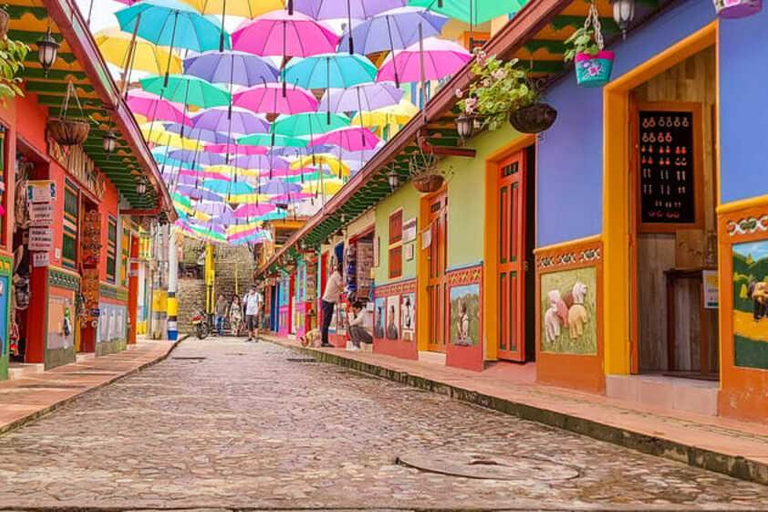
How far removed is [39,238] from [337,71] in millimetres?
5862

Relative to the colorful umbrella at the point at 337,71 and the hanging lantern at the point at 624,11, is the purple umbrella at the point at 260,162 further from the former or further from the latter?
the hanging lantern at the point at 624,11

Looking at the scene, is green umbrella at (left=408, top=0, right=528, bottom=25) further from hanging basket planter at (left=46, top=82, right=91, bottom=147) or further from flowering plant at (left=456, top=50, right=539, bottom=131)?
hanging basket planter at (left=46, top=82, right=91, bottom=147)

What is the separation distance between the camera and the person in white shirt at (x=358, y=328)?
20.9 meters

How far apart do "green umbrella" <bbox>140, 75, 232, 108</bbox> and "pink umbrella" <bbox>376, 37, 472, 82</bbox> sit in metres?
3.72

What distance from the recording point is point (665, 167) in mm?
9367

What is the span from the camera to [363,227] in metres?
22.4

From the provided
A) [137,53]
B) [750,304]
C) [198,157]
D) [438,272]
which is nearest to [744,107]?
[750,304]

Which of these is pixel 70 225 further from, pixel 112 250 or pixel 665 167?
pixel 665 167

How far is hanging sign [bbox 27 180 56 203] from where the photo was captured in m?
11.6

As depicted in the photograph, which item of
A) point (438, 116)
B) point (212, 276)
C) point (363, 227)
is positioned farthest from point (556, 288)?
point (212, 276)

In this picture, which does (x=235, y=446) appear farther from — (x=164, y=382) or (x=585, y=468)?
(x=164, y=382)

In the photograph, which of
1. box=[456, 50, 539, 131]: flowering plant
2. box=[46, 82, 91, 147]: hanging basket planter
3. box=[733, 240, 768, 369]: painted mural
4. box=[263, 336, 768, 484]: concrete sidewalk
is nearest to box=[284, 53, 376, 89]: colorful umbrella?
box=[46, 82, 91, 147]: hanging basket planter

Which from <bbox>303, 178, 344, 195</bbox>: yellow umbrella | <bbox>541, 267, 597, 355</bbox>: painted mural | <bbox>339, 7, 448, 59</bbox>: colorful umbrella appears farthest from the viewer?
<bbox>303, 178, 344, 195</bbox>: yellow umbrella

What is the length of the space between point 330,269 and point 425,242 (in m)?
11.1
